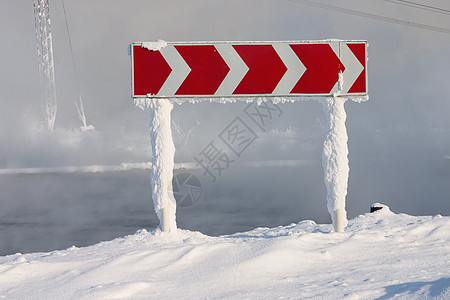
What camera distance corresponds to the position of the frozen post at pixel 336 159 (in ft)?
23.8

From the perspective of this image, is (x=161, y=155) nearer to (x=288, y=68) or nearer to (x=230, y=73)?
(x=230, y=73)

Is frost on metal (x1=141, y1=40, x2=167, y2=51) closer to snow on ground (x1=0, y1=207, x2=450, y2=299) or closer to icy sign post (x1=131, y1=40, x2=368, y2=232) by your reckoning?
icy sign post (x1=131, y1=40, x2=368, y2=232)

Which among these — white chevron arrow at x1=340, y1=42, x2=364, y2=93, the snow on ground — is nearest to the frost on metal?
white chevron arrow at x1=340, y1=42, x2=364, y2=93

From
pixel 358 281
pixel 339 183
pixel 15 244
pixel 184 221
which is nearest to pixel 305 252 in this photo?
pixel 358 281

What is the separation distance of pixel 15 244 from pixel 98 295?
29.3m

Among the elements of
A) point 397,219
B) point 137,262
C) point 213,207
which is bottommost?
point 213,207

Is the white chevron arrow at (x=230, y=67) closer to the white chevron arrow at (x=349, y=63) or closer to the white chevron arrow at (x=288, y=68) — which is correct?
the white chevron arrow at (x=288, y=68)

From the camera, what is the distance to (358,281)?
4750 mm

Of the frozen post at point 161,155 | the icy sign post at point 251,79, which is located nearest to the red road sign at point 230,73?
the icy sign post at point 251,79

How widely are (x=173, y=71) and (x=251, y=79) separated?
119 cm

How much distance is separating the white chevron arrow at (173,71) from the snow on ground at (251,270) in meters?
2.24

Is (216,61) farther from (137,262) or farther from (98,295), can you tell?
(98,295)

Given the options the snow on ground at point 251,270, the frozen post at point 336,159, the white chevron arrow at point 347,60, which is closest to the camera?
the snow on ground at point 251,270

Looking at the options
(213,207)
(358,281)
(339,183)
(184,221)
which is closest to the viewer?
(358,281)
